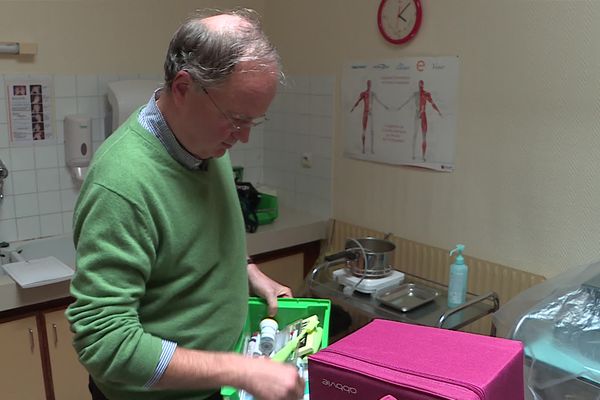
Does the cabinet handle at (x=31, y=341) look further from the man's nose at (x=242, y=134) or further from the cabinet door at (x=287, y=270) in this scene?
the man's nose at (x=242, y=134)

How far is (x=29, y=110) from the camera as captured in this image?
8.12ft

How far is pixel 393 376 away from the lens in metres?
0.75

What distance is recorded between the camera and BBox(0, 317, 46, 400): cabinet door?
6.91 ft

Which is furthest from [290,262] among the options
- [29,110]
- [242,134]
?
[242,134]

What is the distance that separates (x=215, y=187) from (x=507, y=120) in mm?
1405

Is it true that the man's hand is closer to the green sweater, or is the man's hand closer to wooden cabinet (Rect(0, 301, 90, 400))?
the green sweater

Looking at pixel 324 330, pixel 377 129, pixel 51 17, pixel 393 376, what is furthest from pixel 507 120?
pixel 51 17

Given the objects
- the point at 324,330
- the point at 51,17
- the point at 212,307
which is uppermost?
the point at 51,17

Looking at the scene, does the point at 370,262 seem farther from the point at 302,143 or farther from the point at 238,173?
the point at 238,173

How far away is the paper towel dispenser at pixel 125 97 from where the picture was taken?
2.51 metres

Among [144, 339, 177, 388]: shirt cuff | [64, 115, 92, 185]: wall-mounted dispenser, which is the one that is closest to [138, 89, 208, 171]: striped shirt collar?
[144, 339, 177, 388]: shirt cuff

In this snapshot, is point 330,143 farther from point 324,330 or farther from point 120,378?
point 120,378

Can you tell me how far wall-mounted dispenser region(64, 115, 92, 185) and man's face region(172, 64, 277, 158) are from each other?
67.1 inches

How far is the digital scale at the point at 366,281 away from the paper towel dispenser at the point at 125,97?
1142 mm
